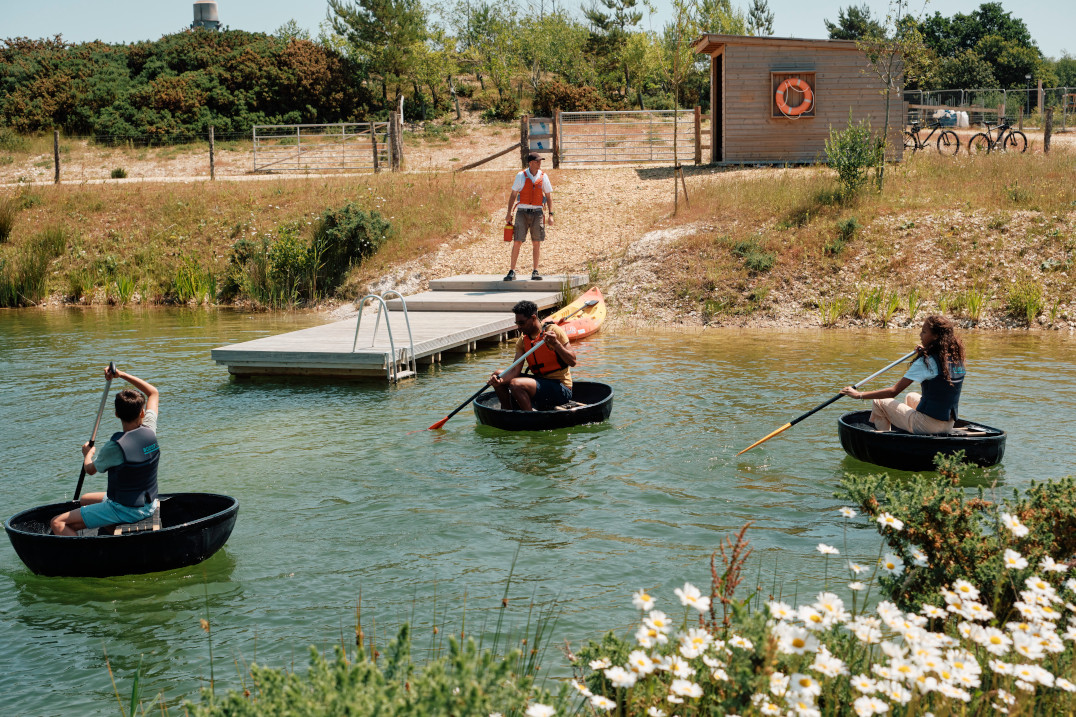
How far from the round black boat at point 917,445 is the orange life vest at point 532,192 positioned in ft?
33.3

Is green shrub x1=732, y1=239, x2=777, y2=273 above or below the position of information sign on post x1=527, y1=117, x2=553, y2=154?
below

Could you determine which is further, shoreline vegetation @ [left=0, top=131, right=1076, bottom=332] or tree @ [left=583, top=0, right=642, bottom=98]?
tree @ [left=583, top=0, right=642, bottom=98]

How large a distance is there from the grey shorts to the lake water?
370 cm

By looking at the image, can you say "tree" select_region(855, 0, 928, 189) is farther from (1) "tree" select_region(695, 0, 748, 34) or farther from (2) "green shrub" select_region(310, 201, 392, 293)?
(1) "tree" select_region(695, 0, 748, 34)

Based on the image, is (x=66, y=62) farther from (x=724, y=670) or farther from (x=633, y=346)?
(x=724, y=670)

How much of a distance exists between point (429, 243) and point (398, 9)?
3425 centimetres

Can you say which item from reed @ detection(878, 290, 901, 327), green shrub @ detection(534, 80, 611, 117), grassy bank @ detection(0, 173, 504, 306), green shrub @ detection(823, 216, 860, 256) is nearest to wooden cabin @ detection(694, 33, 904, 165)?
grassy bank @ detection(0, 173, 504, 306)

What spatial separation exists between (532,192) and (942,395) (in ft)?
35.4

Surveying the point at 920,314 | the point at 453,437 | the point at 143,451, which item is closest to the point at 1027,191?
the point at 920,314

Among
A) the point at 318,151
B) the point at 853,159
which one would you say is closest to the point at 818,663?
the point at 853,159

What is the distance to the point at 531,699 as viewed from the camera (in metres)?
3.93

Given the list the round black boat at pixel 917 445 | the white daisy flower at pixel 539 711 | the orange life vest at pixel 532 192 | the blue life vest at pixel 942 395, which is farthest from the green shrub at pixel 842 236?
the white daisy flower at pixel 539 711

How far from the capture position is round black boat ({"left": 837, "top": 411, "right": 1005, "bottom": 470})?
8367 mm

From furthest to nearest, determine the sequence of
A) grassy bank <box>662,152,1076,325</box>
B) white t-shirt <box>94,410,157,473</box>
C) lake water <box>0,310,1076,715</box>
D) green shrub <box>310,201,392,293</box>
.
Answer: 1. green shrub <box>310,201,392,293</box>
2. grassy bank <box>662,152,1076,325</box>
3. white t-shirt <box>94,410,157,473</box>
4. lake water <box>0,310,1076,715</box>
